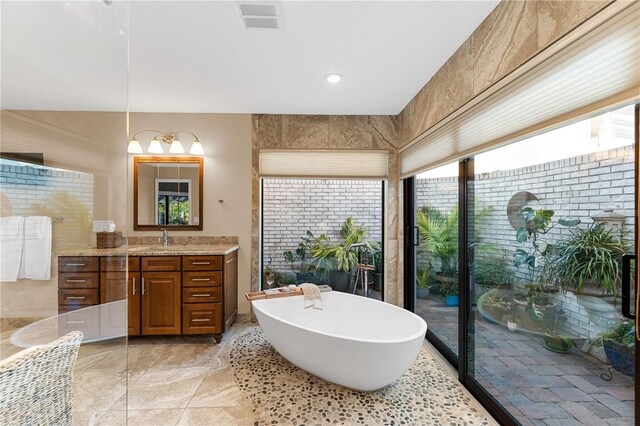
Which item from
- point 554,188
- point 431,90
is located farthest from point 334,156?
point 554,188

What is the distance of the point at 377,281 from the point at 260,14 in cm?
311

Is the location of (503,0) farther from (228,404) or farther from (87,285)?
(87,285)

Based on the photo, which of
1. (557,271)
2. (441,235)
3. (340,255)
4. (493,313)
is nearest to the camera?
(557,271)

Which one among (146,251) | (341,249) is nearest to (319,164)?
(341,249)

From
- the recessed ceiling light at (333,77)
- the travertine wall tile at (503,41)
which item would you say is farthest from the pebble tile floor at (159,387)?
the recessed ceiling light at (333,77)

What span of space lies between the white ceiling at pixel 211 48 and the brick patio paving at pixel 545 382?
2.04 m

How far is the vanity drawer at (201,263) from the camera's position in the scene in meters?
2.85

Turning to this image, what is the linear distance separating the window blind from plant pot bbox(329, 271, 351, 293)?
1.28 m

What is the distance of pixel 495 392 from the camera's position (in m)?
1.90

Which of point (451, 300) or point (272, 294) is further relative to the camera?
point (272, 294)

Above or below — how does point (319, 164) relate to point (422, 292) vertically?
above

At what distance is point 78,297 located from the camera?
2.52m

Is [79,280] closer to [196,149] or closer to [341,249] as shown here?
[196,149]

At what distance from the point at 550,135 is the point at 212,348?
10.5 feet
